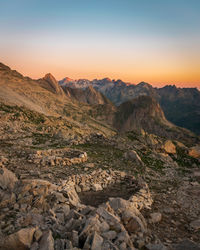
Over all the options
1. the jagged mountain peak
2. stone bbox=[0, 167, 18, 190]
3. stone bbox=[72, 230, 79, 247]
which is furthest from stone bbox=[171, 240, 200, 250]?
the jagged mountain peak

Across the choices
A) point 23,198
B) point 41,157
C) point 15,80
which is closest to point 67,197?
point 23,198

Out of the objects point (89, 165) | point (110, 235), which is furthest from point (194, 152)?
point (110, 235)

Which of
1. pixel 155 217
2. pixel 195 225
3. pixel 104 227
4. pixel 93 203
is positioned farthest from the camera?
pixel 93 203

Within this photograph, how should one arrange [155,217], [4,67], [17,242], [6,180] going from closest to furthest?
1. [17,242]
2. [6,180]
3. [155,217]
4. [4,67]

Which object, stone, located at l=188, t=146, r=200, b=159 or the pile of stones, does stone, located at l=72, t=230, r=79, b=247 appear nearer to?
the pile of stones

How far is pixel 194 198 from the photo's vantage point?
18.0 m

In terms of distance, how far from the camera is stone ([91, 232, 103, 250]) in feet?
23.7

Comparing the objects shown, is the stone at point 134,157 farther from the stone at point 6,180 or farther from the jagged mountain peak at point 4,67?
the jagged mountain peak at point 4,67

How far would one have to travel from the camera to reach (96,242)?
7.38 metres

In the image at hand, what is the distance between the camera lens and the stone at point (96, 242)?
7225mm

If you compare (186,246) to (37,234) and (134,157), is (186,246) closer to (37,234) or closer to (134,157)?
(37,234)

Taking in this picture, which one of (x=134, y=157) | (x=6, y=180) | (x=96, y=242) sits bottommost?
(x=134, y=157)

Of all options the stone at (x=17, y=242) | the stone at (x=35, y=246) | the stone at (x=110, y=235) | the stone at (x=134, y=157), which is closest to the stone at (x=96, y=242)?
the stone at (x=110, y=235)

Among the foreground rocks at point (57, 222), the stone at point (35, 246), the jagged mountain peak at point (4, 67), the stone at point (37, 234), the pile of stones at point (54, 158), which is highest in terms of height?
the jagged mountain peak at point (4, 67)
